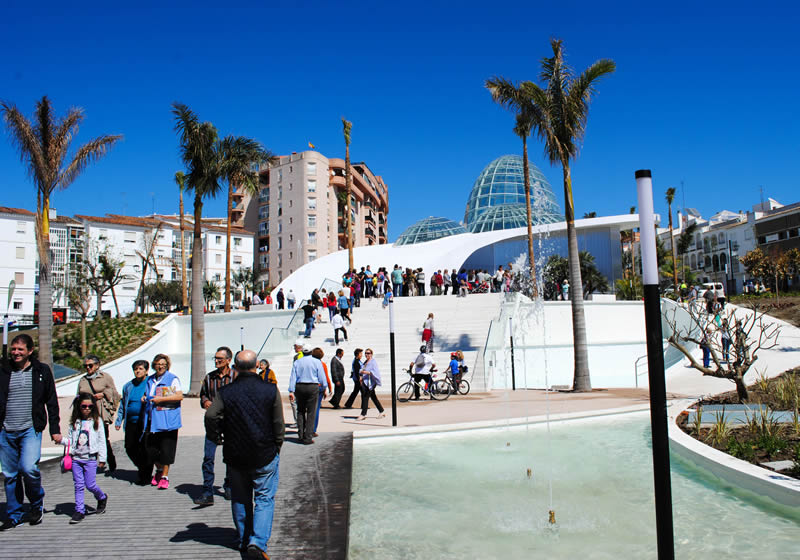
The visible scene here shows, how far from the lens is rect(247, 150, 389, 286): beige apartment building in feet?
230

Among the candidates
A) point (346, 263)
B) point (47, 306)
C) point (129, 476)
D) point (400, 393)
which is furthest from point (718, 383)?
point (346, 263)

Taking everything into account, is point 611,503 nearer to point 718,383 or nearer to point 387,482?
point 387,482

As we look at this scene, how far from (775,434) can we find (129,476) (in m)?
8.07

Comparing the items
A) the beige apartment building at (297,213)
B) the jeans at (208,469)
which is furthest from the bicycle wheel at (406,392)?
the beige apartment building at (297,213)

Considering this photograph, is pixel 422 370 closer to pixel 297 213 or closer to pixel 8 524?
pixel 8 524

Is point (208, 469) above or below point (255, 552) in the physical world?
above

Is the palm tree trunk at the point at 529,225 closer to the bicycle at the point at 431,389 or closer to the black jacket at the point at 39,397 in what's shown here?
the bicycle at the point at 431,389

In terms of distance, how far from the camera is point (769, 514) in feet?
Answer: 18.0

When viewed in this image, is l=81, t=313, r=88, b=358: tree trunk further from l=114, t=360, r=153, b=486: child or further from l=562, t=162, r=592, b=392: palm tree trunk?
l=114, t=360, r=153, b=486: child

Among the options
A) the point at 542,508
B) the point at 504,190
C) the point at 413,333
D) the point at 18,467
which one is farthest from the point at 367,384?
the point at 504,190

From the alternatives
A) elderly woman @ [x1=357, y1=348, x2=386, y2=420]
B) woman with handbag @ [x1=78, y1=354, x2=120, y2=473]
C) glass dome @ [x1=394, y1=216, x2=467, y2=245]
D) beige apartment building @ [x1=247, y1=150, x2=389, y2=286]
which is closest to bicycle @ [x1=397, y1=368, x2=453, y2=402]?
elderly woman @ [x1=357, y1=348, x2=386, y2=420]

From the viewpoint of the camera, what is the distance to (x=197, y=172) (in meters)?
17.9

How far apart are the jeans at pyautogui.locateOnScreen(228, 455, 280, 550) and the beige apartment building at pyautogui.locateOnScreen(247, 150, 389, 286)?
213ft

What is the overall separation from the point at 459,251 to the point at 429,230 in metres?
17.7
